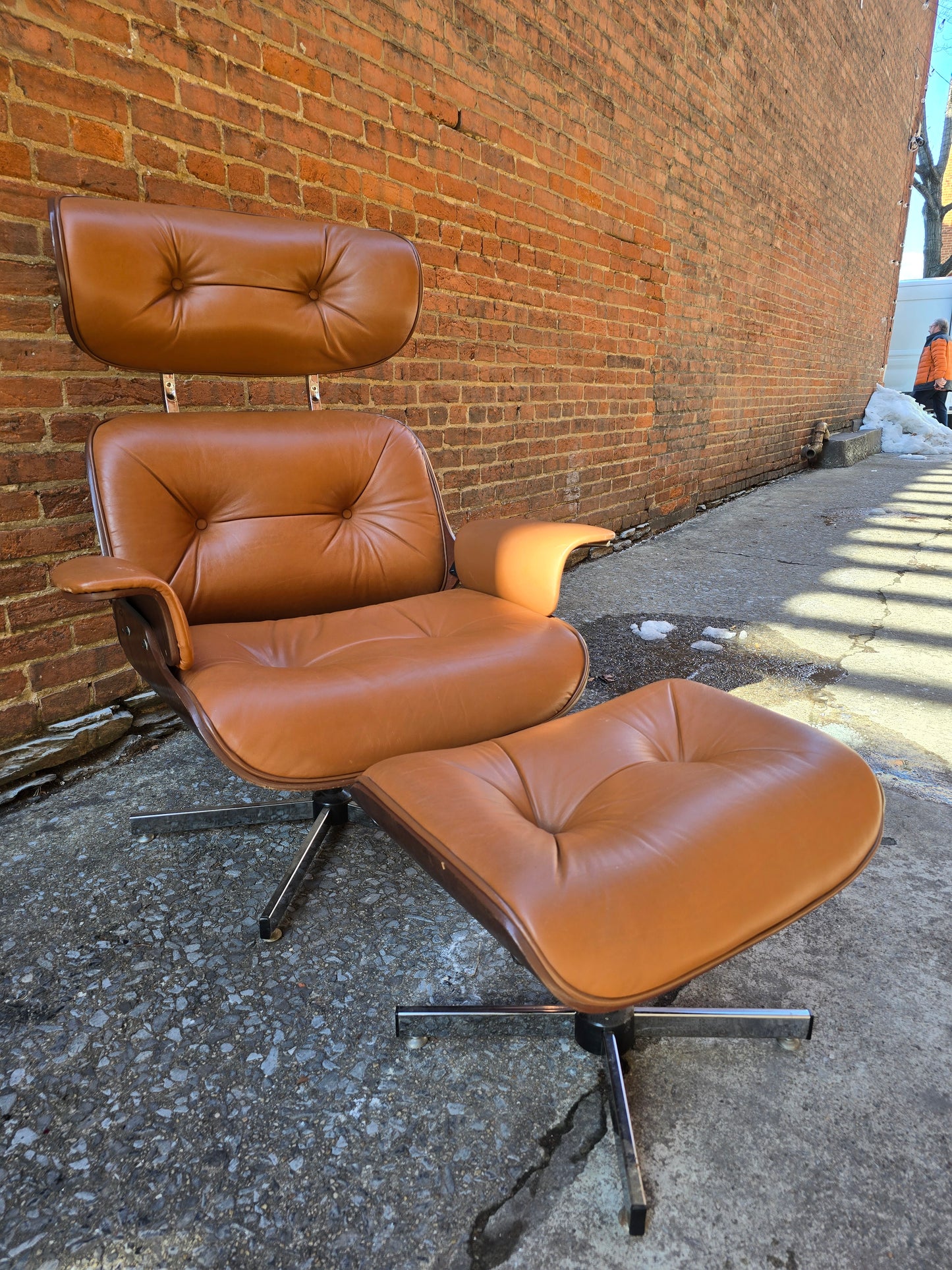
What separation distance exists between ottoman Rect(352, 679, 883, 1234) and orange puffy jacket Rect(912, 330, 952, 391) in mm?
10527

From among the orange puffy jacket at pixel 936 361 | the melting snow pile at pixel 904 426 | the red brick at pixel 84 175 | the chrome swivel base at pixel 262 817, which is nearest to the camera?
the chrome swivel base at pixel 262 817

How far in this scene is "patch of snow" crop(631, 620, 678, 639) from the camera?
8.64 feet

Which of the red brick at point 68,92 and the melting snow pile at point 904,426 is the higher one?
the red brick at point 68,92

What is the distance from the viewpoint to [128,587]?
1.04m

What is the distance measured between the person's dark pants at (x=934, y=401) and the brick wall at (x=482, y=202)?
461cm

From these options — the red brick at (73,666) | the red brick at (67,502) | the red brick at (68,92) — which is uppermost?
the red brick at (68,92)

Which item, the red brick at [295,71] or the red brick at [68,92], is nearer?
the red brick at [68,92]

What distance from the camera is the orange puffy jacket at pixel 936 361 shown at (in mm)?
9516

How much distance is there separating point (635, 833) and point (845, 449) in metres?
7.61

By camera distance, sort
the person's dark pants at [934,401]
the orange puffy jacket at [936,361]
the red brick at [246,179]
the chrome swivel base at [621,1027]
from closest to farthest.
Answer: the chrome swivel base at [621,1027]
the red brick at [246,179]
the orange puffy jacket at [936,361]
the person's dark pants at [934,401]

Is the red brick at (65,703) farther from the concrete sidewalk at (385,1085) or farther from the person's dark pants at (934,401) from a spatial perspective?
the person's dark pants at (934,401)

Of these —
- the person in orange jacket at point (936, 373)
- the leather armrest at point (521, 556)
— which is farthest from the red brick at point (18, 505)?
the person in orange jacket at point (936, 373)

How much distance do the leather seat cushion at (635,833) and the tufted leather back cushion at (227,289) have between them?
3.22 feet

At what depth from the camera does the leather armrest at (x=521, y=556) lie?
143 cm
